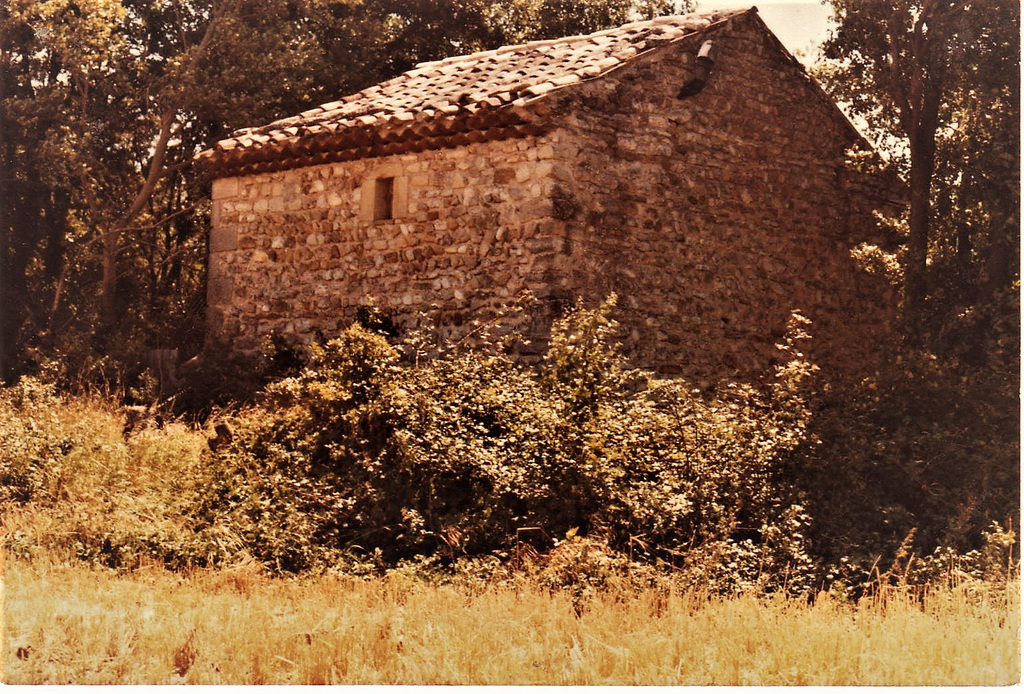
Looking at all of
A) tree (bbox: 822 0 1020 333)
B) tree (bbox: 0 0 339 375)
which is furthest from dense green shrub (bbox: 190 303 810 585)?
tree (bbox: 0 0 339 375)

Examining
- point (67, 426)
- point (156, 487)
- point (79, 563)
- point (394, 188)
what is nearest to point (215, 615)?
point (79, 563)

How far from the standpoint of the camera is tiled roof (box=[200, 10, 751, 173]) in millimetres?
10570

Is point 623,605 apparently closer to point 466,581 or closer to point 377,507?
point 466,581

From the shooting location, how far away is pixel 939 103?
10.5 meters

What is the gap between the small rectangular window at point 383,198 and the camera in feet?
38.1

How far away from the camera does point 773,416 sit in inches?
352

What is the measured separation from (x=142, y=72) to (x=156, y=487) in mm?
9082

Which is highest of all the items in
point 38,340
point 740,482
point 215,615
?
point 38,340

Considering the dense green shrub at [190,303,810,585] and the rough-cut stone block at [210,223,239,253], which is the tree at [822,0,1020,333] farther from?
the rough-cut stone block at [210,223,239,253]

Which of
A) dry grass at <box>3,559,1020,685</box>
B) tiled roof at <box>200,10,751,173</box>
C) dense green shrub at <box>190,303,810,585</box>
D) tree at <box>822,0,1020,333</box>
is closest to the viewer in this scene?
dry grass at <box>3,559,1020,685</box>

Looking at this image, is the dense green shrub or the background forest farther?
the background forest

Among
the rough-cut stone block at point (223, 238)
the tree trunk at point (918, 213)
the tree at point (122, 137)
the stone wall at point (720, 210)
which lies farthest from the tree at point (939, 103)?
the tree at point (122, 137)

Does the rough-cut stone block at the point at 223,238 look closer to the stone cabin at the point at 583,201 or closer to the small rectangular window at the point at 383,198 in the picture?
the stone cabin at the point at 583,201

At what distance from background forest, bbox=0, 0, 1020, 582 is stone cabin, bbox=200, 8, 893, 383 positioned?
772mm
